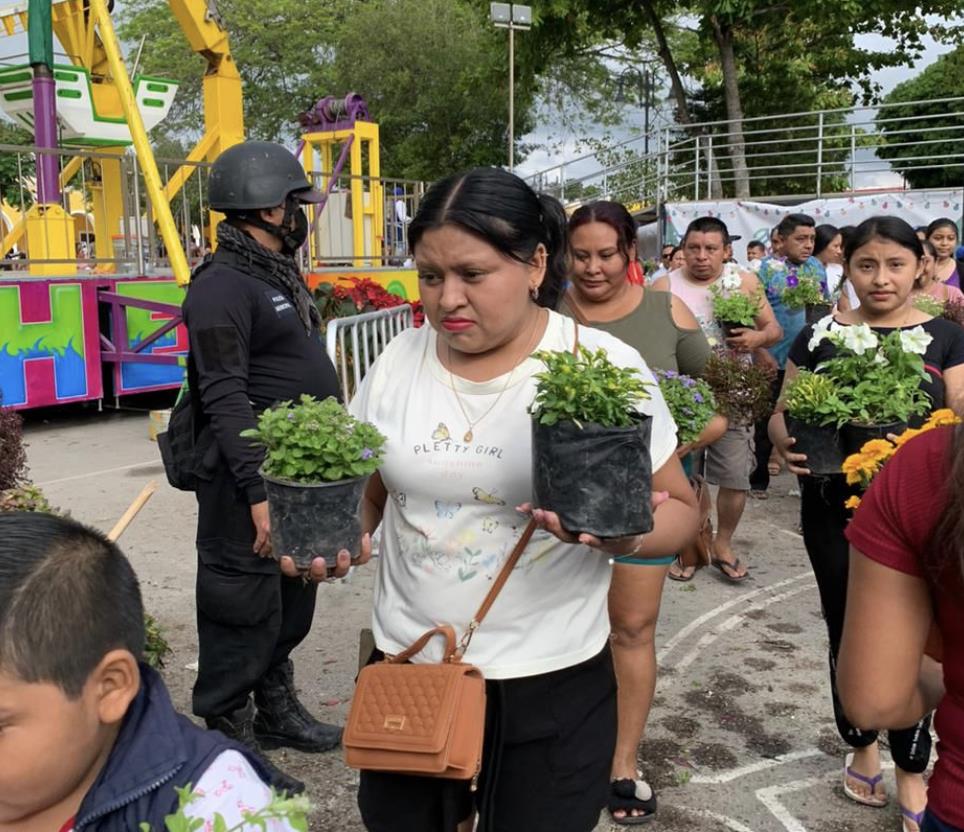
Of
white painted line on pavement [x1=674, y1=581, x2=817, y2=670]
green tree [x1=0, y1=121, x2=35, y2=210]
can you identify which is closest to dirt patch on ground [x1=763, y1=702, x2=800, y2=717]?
white painted line on pavement [x1=674, y1=581, x2=817, y2=670]

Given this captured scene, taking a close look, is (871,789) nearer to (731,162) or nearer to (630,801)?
(630,801)

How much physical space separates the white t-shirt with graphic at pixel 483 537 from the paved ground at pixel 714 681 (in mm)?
1501

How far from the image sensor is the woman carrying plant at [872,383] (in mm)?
3062

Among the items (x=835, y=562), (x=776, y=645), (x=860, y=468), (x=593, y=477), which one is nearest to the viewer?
(x=593, y=477)

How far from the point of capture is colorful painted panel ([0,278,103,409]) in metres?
9.07

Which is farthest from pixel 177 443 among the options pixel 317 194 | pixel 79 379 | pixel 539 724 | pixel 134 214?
pixel 134 214

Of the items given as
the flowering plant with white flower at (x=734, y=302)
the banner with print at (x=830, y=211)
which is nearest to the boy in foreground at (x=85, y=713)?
the flowering plant with white flower at (x=734, y=302)

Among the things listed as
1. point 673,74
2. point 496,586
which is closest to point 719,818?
point 496,586

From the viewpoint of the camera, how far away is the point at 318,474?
6.72 feet

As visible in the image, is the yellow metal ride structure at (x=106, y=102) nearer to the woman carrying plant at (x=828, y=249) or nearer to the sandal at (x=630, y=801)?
the woman carrying plant at (x=828, y=249)

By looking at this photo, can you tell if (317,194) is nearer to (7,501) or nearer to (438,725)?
(7,501)

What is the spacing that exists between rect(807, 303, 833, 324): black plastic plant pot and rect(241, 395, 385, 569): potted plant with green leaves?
19.3ft

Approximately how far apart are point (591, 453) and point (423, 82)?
31566 millimetres

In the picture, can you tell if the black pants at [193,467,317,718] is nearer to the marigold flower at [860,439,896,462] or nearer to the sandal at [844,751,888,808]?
the marigold flower at [860,439,896,462]
